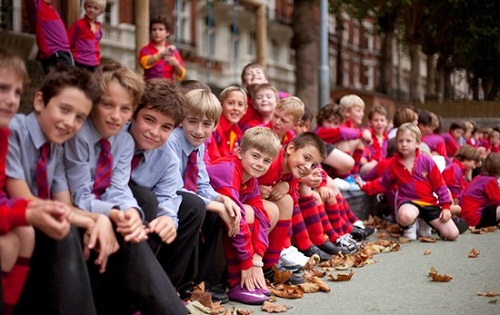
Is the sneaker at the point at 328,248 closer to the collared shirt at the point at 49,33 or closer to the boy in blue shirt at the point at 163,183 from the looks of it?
the boy in blue shirt at the point at 163,183

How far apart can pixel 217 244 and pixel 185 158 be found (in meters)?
0.60

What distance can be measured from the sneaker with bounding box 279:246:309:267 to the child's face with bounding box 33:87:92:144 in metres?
2.49

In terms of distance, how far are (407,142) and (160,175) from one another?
4101mm

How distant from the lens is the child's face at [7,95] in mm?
2912

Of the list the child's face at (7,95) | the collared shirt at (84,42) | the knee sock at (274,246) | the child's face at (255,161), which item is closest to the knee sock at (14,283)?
the child's face at (7,95)

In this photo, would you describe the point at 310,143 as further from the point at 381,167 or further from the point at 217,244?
the point at 381,167

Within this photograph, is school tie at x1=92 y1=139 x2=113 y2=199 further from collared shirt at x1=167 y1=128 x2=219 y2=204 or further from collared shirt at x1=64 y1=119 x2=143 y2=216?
collared shirt at x1=167 y1=128 x2=219 y2=204

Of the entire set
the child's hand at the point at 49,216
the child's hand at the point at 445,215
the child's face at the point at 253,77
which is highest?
the child's face at the point at 253,77

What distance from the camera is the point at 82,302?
9.98ft

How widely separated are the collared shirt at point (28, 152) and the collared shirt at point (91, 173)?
Result: 0.08 m

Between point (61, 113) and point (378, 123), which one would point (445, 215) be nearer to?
point (378, 123)

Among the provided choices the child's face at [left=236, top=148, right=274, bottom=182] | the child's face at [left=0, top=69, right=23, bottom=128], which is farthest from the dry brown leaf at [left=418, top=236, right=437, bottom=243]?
the child's face at [left=0, top=69, right=23, bottom=128]

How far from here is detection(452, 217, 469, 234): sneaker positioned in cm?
794

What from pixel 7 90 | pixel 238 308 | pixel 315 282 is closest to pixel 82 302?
pixel 7 90
